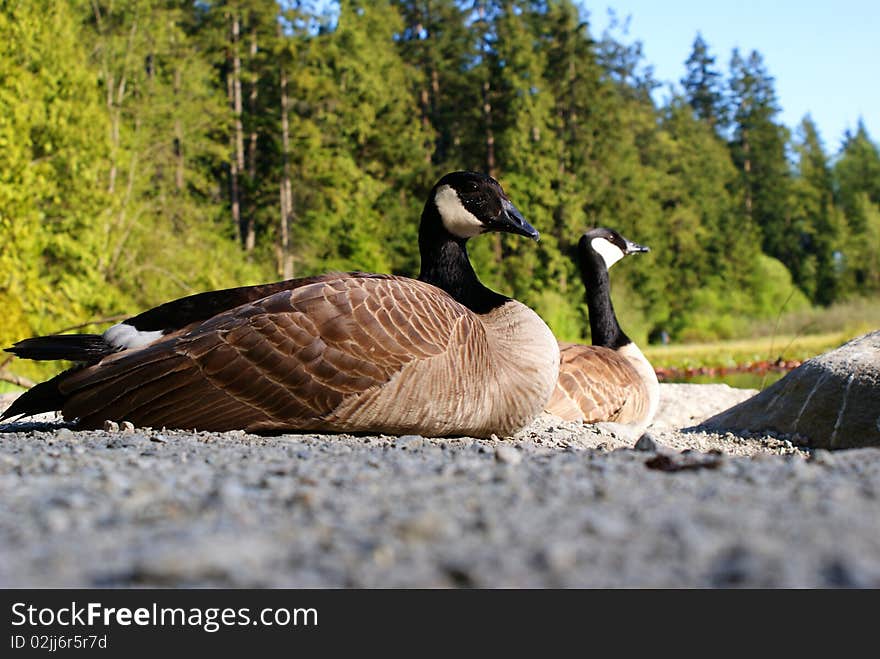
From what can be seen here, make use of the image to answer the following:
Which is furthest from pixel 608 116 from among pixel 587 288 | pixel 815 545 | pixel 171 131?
pixel 815 545

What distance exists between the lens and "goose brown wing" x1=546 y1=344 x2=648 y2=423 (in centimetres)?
733

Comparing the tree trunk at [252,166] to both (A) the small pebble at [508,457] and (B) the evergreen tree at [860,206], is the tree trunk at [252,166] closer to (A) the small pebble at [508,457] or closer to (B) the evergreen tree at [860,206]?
(A) the small pebble at [508,457]

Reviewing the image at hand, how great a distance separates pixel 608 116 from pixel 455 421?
119 ft

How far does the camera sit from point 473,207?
6047mm

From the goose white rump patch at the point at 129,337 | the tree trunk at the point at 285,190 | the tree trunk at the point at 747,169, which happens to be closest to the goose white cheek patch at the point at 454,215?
the goose white rump patch at the point at 129,337

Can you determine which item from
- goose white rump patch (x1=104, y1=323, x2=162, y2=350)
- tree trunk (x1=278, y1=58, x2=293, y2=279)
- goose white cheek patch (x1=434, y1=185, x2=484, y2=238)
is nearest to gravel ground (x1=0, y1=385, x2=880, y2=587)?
goose white rump patch (x1=104, y1=323, x2=162, y2=350)

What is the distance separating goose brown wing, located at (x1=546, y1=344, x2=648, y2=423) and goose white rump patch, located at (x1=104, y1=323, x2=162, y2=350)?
3582 mm

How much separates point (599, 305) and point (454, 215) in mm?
4309

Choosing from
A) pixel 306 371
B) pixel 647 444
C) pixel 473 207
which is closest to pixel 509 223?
pixel 473 207

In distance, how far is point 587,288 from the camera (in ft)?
33.8

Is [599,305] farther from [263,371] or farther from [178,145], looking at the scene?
[178,145]

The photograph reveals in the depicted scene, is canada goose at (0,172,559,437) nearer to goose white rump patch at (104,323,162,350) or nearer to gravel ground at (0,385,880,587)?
goose white rump patch at (104,323,162,350)

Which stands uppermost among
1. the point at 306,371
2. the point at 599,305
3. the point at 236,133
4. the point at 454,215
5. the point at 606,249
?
the point at 236,133

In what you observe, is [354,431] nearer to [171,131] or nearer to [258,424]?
[258,424]
